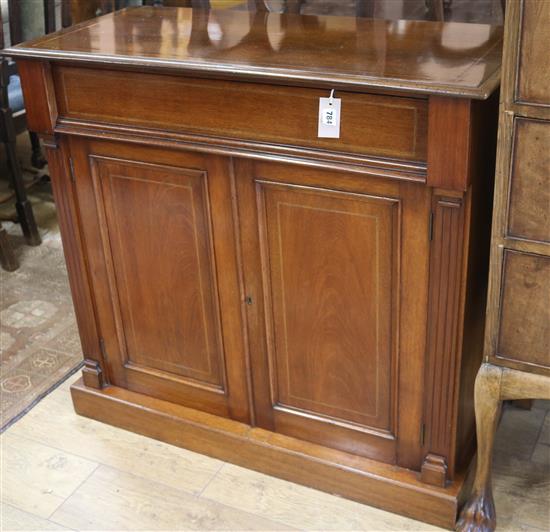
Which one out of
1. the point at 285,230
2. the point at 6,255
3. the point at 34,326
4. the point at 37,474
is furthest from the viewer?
the point at 6,255

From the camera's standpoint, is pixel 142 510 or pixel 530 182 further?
pixel 142 510

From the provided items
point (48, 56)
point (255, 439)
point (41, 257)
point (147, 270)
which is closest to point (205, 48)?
point (48, 56)

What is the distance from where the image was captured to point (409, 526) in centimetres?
210

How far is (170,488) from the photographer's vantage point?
226 cm

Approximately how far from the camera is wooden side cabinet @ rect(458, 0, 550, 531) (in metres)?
1.50

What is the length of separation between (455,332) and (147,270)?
2.77 ft

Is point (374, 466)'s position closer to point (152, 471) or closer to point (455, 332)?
point (455, 332)

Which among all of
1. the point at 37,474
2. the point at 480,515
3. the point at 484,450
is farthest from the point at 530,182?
the point at 37,474

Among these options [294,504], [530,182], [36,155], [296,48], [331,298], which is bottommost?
[294,504]

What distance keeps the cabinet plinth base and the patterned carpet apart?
244 mm

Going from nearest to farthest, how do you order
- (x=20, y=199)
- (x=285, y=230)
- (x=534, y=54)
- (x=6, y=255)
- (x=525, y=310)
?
(x=534, y=54), (x=525, y=310), (x=285, y=230), (x=6, y=255), (x=20, y=199)

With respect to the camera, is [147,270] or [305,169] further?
[147,270]

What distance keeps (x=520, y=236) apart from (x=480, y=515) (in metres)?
0.75

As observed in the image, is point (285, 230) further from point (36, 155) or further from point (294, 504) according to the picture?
point (36, 155)
